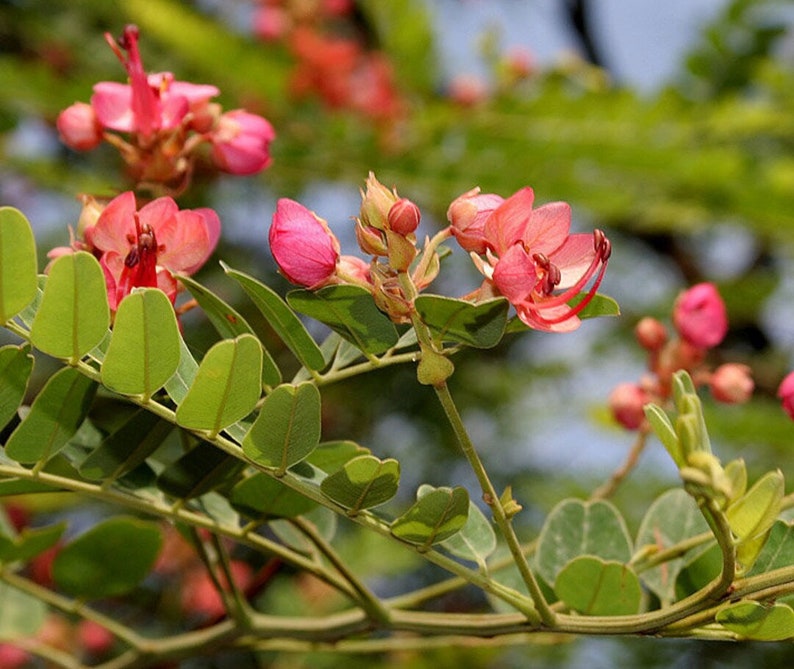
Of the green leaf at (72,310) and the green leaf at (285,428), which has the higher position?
the green leaf at (72,310)

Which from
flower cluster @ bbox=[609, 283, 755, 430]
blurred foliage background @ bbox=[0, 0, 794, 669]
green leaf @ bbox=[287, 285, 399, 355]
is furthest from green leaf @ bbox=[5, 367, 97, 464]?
blurred foliage background @ bbox=[0, 0, 794, 669]

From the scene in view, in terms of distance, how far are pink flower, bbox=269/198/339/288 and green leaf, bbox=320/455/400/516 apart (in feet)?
0.28

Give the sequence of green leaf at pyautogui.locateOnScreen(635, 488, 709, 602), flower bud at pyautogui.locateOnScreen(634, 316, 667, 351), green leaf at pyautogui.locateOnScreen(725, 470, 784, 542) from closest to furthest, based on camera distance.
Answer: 1. green leaf at pyautogui.locateOnScreen(725, 470, 784, 542)
2. green leaf at pyautogui.locateOnScreen(635, 488, 709, 602)
3. flower bud at pyautogui.locateOnScreen(634, 316, 667, 351)

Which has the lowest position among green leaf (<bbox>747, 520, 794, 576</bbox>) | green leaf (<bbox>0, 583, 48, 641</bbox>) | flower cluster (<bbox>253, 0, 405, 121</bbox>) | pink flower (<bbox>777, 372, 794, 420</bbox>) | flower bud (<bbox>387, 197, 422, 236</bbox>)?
green leaf (<bbox>0, 583, 48, 641</bbox>)

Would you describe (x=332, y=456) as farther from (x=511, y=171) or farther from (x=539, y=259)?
(x=511, y=171)

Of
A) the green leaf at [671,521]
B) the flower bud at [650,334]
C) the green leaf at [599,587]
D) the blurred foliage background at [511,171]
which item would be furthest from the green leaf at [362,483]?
the blurred foliage background at [511,171]

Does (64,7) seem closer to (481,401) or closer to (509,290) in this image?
(481,401)

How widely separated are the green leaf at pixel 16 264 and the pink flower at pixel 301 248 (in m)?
0.10

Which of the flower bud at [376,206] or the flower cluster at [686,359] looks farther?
the flower cluster at [686,359]

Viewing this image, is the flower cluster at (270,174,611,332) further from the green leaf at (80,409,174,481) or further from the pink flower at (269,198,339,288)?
the green leaf at (80,409,174,481)

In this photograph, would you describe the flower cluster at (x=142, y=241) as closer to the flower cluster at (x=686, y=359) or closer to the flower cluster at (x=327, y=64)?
the flower cluster at (x=686, y=359)

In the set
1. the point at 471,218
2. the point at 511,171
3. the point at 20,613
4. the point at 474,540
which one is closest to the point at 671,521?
the point at 474,540

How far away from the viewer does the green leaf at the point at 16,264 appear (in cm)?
43

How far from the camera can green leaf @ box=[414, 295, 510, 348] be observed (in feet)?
1.35
